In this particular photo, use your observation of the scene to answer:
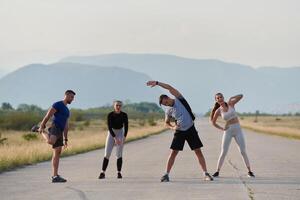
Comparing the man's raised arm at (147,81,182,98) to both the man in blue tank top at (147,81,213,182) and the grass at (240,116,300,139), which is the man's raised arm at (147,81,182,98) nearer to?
the man in blue tank top at (147,81,213,182)

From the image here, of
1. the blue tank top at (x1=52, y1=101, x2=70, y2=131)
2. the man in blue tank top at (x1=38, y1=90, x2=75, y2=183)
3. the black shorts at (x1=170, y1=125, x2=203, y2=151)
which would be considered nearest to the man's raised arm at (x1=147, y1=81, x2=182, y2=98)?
the black shorts at (x1=170, y1=125, x2=203, y2=151)

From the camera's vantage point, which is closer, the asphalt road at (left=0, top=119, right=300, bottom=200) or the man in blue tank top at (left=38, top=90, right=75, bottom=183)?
the asphalt road at (left=0, top=119, right=300, bottom=200)

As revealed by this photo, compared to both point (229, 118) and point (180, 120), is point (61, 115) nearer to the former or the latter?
point (180, 120)

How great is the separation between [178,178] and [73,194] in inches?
141

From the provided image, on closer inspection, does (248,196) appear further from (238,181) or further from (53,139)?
(53,139)

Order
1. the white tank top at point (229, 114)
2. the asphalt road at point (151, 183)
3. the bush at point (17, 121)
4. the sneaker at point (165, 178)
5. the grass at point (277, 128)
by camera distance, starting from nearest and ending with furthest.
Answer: the asphalt road at point (151, 183)
the sneaker at point (165, 178)
the white tank top at point (229, 114)
the grass at point (277, 128)
the bush at point (17, 121)

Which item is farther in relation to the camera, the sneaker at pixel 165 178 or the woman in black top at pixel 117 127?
the woman in black top at pixel 117 127

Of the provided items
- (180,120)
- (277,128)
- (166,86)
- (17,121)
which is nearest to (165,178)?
(180,120)

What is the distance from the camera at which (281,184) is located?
1336cm

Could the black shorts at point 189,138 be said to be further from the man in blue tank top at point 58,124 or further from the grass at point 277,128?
the grass at point 277,128

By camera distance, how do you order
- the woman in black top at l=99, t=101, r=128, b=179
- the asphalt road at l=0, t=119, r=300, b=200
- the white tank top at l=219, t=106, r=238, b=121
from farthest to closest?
the white tank top at l=219, t=106, r=238, b=121 → the woman in black top at l=99, t=101, r=128, b=179 → the asphalt road at l=0, t=119, r=300, b=200

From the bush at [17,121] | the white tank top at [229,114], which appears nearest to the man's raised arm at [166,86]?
the white tank top at [229,114]

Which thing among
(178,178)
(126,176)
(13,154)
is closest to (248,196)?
(178,178)

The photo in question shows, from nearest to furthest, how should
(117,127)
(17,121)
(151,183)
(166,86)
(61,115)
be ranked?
(166,86) < (151,183) < (61,115) < (117,127) < (17,121)
